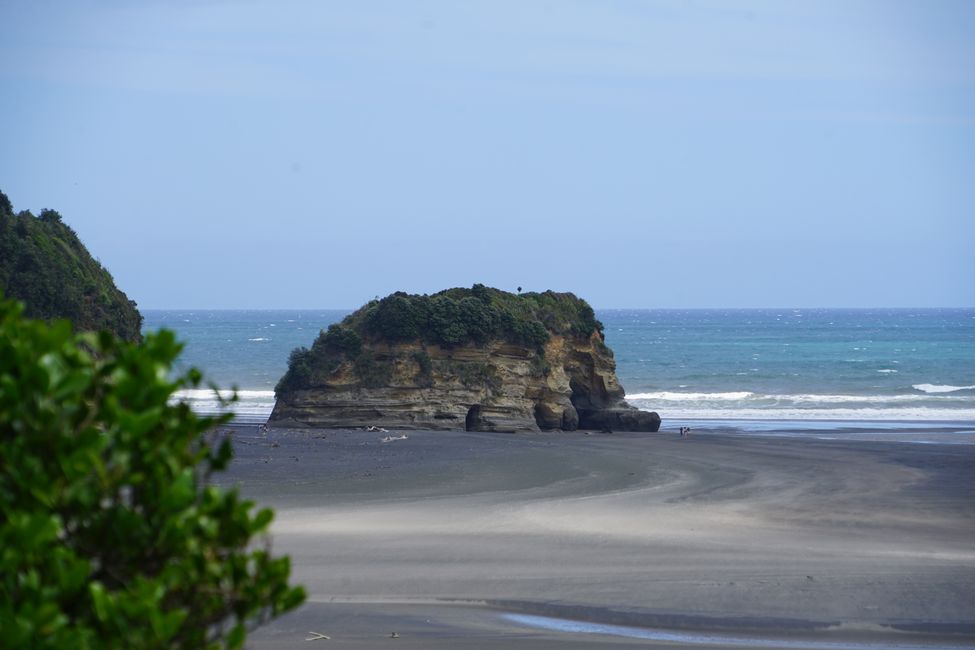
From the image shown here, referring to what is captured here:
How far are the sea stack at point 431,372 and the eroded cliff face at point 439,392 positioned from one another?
0.03 m

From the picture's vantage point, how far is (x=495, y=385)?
1507 inches

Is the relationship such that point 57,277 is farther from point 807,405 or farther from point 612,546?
point 807,405

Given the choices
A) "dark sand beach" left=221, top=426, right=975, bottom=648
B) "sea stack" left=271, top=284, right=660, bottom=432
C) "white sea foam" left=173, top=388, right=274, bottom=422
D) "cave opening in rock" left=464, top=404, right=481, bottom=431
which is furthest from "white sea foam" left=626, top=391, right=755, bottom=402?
"dark sand beach" left=221, top=426, right=975, bottom=648

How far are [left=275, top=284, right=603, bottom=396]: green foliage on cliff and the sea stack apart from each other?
3cm

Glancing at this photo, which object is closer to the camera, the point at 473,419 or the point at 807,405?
the point at 473,419

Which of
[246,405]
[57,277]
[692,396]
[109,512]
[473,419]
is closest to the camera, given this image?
[109,512]

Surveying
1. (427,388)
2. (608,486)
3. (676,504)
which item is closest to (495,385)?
(427,388)

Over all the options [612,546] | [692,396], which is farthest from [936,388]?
[612,546]

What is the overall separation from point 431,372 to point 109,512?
33921mm

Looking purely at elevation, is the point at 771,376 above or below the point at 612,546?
above

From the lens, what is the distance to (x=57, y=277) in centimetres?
2947

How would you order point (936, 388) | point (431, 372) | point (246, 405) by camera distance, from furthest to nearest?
point (936, 388) → point (246, 405) → point (431, 372)

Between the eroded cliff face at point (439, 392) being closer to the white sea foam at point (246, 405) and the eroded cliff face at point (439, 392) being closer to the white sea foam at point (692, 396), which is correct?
the white sea foam at point (246, 405)

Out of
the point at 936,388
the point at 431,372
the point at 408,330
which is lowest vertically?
the point at 936,388
